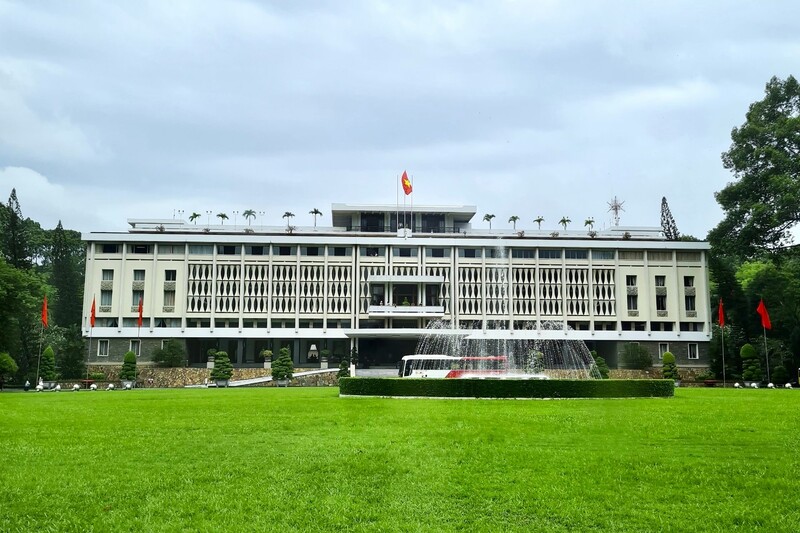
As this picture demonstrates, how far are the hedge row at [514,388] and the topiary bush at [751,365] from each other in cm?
2536

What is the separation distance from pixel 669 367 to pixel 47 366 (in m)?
44.3

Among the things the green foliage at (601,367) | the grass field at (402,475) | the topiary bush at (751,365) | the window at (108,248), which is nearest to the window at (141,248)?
the window at (108,248)

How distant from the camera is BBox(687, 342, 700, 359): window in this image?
2451 inches

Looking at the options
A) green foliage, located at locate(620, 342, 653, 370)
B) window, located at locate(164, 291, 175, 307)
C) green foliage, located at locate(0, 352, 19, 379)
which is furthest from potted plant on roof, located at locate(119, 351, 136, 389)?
green foliage, located at locate(620, 342, 653, 370)

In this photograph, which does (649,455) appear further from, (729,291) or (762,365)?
(729,291)

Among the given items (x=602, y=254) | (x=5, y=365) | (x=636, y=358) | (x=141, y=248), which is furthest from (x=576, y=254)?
(x=5, y=365)

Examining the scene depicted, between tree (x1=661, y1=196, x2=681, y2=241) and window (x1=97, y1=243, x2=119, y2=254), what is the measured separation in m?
56.6

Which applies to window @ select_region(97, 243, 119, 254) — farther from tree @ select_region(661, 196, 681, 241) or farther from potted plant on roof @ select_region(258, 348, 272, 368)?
tree @ select_region(661, 196, 681, 241)

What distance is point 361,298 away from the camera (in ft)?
209

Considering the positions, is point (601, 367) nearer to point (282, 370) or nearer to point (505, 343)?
point (505, 343)

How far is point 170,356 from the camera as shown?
189 feet

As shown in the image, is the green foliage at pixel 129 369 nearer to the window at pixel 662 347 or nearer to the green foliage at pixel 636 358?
the green foliage at pixel 636 358

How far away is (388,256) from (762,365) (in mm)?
30118

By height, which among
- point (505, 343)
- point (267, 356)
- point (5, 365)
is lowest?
point (5, 365)
